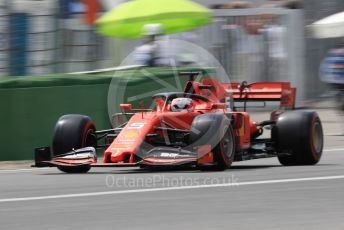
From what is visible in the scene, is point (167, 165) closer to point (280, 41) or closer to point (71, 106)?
point (71, 106)

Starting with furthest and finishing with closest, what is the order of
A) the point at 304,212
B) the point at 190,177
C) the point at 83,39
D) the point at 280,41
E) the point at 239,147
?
the point at 280,41
the point at 83,39
the point at 239,147
the point at 190,177
the point at 304,212

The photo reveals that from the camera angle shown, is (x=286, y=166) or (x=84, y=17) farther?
(x=84, y=17)

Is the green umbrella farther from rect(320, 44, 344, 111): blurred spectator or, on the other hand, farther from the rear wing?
the rear wing

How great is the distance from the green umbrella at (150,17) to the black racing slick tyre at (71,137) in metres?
Result: 6.29

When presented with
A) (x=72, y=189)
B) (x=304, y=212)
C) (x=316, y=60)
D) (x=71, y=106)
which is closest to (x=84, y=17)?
(x=71, y=106)

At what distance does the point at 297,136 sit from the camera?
12.1m

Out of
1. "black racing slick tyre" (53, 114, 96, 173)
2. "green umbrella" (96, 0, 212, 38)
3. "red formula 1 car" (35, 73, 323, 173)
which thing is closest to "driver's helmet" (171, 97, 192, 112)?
"red formula 1 car" (35, 73, 323, 173)

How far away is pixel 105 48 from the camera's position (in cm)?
1920

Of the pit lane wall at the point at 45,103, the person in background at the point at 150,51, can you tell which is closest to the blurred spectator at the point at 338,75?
the person in background at the point at 150,51

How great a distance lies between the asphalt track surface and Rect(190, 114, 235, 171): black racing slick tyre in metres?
0.18

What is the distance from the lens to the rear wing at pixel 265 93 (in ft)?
42.5

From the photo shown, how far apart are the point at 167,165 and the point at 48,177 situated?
1.55 meters

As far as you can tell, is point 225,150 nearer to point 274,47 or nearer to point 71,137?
point 71,137

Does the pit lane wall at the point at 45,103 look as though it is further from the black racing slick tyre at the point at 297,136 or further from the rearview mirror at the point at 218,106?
the black racing slick tyre at the point at 297,136
